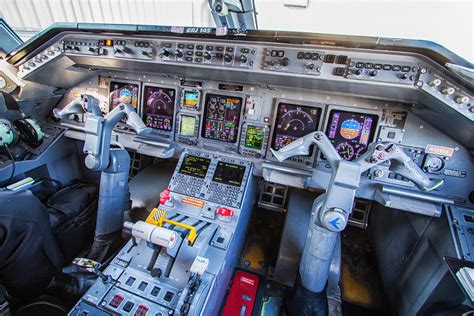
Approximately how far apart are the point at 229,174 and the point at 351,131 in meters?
1.13

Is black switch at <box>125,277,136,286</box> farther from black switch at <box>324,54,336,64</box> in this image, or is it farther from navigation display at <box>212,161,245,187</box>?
black switch at <box>324,54,336,64</box>

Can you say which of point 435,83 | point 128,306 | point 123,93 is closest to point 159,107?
point 123,93

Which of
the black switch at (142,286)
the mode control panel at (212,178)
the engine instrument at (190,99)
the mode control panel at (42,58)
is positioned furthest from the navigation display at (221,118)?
the mode control panel at (42,58)

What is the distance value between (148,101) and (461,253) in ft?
9.42

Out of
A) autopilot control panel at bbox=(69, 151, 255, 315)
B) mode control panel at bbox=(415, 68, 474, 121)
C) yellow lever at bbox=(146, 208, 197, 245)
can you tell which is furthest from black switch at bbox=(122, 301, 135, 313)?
mode control panel at bbox=(415, 68, 474, 121)

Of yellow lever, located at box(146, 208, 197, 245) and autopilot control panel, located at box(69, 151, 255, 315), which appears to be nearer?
autopilot control panel, located at box(69, 151, 255, 315)

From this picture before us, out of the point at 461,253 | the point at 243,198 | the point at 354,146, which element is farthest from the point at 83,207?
the point at 461,253

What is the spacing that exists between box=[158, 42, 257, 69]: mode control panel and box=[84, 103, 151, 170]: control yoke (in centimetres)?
60

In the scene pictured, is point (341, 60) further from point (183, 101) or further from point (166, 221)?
point (166, 221)

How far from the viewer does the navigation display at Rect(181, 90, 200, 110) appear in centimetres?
236

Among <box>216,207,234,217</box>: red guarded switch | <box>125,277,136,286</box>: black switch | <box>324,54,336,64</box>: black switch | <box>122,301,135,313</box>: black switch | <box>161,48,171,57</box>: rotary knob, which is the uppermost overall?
<box>324,54,336,64</box>: black switch

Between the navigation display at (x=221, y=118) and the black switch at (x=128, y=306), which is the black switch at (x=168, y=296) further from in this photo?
the navigation display at (x=221, y=118)

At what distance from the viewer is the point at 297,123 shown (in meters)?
2.11

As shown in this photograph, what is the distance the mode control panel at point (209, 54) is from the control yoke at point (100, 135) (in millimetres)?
604
